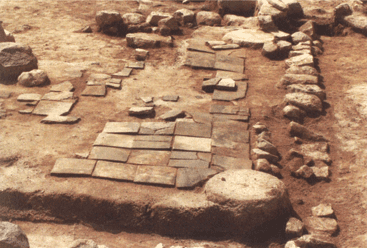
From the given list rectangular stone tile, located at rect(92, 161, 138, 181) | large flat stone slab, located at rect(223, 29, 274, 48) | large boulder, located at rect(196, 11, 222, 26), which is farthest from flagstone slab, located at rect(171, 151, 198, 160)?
large boulder, located at rect(196, 11, 222, 26)

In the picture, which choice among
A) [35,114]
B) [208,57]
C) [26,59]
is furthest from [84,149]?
[208,57]

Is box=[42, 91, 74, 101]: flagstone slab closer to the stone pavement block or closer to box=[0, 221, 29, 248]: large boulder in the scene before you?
the stone pavement block

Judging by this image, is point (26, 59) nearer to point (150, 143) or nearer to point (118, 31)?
point (118, 31)

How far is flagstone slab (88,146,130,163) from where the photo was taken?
544cm

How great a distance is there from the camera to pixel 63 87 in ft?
23.8

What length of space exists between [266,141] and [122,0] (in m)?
7.44

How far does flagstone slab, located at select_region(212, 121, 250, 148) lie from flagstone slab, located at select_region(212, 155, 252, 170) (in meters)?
0.31

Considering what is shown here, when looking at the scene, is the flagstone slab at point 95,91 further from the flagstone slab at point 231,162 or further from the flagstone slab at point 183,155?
the flagstone slab at point 231,162

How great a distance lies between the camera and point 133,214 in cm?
474

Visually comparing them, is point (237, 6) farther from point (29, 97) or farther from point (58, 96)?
point (29, 97)

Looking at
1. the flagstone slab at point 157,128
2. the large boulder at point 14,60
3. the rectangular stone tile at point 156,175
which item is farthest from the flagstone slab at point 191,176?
the large boulder at point 14,60

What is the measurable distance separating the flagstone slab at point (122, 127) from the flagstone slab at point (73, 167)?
764 mm

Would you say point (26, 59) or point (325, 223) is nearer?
point (325, 223)

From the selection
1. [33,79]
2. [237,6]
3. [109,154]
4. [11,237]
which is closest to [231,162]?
[109,154]
